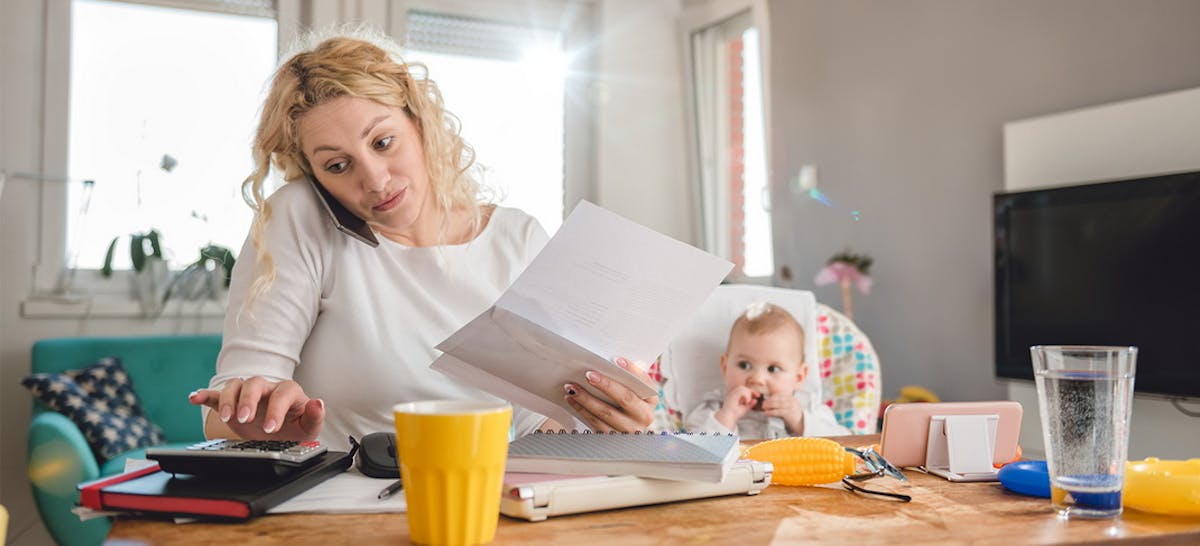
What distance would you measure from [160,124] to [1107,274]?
3540 millimetres

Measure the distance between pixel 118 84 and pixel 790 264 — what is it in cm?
294

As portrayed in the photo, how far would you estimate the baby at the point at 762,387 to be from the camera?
6.20 ft

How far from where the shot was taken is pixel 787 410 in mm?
1895

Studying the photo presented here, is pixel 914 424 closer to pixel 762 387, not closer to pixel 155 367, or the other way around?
pixel 762 387

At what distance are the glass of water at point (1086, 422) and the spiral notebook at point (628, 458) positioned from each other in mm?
277

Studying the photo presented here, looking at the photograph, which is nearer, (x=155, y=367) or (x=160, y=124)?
(x=155, y=367)

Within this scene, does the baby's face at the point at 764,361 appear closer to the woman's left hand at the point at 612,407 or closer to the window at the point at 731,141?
the woman's left hand at the point at 612,407

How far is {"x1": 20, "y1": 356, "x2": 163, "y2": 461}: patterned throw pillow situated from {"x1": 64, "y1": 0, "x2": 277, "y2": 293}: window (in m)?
0.65

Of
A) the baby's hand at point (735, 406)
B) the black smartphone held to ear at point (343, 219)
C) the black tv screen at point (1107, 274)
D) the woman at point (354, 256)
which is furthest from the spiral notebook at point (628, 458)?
the black tv screen at point (1107, 274)

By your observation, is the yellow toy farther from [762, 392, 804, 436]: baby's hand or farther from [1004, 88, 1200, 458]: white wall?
[1004, 88, 1200, 458]: white wall

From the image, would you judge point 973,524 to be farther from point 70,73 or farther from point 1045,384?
point 70,73

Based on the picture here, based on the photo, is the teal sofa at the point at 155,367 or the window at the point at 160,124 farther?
the window at the point at 160,124

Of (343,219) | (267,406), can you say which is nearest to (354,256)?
(343,219)

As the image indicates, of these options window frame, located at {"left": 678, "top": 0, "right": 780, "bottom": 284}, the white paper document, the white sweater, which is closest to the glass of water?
the white paper document
